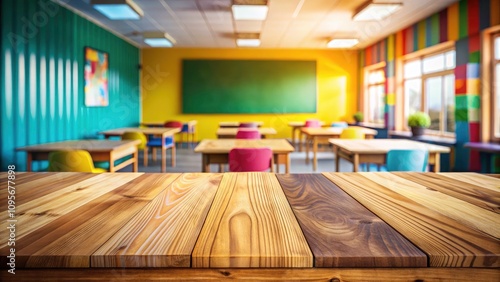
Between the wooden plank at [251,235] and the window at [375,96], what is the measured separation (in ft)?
27.9

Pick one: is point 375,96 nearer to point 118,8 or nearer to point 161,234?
point 118,8

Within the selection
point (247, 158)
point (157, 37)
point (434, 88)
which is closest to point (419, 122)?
Answer: point (434, 88)

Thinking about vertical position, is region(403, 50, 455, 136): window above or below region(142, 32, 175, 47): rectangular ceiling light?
below

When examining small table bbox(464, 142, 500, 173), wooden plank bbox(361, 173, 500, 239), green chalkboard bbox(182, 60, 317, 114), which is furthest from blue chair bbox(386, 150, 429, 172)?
green chalkboard bbox(182, 60, 317, 114)

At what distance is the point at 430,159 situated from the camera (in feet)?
11.4

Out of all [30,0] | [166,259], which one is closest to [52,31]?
[30,0]

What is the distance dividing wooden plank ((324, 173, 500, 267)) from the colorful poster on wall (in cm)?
698

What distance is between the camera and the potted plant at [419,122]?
19.6ft

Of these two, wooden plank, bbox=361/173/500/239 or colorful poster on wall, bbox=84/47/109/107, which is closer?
wooden plank, bbox=361/173/500/239

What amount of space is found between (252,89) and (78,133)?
5.38 metres

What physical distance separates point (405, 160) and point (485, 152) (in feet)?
9.45

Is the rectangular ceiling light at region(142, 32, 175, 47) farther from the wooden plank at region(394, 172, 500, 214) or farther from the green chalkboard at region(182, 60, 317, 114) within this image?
the wooden plank at region(394, 172, 500, 214)

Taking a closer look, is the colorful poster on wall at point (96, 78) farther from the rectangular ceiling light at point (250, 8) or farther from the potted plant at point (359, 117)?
the potted plant at point (359, 117)

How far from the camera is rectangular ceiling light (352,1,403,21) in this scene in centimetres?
548
